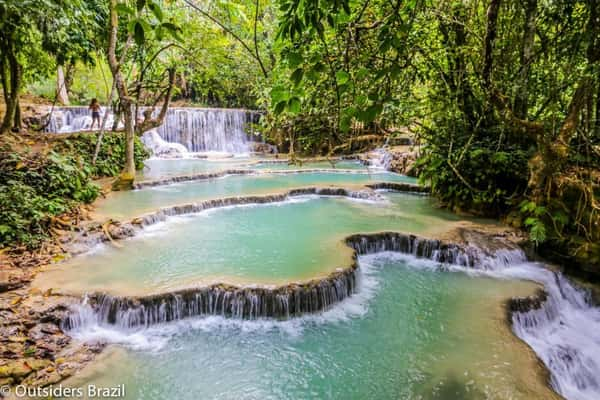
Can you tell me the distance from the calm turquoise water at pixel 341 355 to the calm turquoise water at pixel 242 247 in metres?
0.62

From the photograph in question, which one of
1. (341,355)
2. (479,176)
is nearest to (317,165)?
(479,176)

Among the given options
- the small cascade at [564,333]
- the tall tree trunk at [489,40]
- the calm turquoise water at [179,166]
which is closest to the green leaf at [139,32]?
the small cascade at [564,333]

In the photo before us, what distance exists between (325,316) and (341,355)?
71 centimetres

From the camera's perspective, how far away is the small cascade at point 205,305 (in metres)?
3.92

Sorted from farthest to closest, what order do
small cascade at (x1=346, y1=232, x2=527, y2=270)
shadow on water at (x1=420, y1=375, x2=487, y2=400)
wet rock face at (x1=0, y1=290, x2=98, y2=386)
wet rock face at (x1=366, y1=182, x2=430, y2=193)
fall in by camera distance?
wet rock face at (x1=366, y1=182, x2=430, y2=193) → small cascade at (x1=346, y1=232, x2=527, y2=270) → wet rock face at (x1=0, y1=290, x2=98, y2=386) → shadow on water at (x1=420, y1=375, x2=487, y2=400)

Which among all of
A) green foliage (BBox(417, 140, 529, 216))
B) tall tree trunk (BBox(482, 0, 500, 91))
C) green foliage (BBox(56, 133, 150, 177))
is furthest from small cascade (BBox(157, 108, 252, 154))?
tall tree trunk (BBox(482, 0, 500, 91))

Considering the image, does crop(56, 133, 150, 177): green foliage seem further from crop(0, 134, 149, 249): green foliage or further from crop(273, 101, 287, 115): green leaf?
crop(273, 101, 287, 115): green leaf

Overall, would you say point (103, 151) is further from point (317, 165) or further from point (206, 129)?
point (206, 129)

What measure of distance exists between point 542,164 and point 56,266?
724 cm

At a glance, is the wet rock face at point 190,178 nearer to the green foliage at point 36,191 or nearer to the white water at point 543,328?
the green foliage at point 36,191

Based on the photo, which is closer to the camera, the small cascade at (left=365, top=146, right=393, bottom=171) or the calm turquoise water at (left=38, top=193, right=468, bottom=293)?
the calm turquoise water at (left=38, top=193, right=468, bottom=293)

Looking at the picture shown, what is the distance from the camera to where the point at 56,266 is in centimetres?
475

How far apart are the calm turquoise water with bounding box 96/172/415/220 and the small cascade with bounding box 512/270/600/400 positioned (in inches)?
173

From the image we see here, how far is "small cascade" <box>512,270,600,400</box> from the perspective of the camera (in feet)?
11.7
